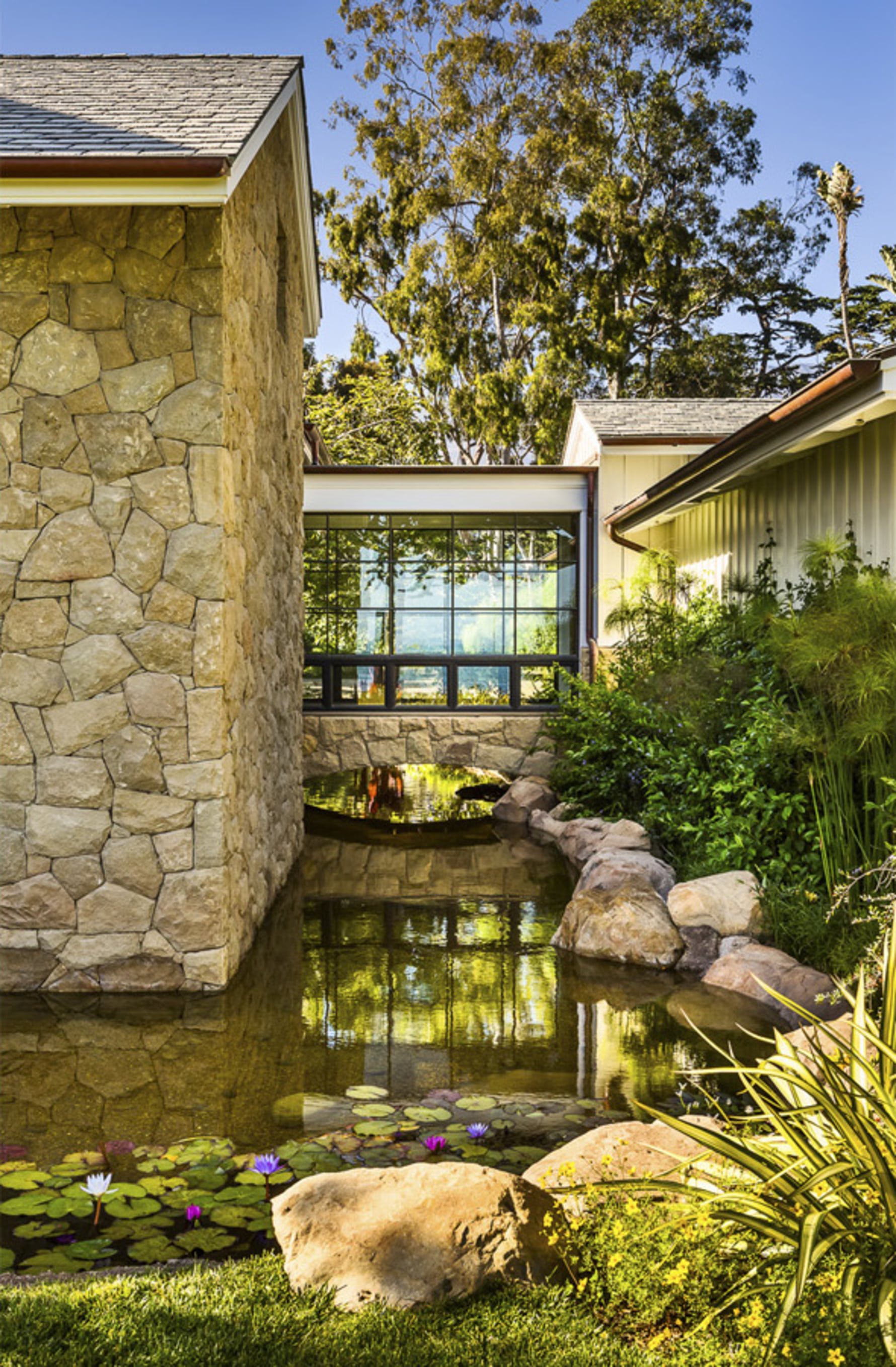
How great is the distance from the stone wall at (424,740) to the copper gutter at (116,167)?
8.56 m

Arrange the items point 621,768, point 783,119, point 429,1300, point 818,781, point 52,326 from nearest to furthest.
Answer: point 429,1300, point 52,326, point 818,781, point 621,768, point 783,119

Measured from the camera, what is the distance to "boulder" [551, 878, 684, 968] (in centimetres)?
669

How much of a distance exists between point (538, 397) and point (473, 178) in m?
4.71

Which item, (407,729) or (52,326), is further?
(407,729)

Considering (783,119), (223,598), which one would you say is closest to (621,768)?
(223,598)

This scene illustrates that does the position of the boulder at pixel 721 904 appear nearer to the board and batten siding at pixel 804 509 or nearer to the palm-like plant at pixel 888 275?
the board and batten siding at pixel 804 509

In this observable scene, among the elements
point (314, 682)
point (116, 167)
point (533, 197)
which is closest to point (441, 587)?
point (314, 682)

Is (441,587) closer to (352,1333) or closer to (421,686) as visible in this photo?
(421,686)

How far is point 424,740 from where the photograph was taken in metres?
13.4

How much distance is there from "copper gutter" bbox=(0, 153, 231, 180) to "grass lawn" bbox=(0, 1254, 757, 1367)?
4357 mm

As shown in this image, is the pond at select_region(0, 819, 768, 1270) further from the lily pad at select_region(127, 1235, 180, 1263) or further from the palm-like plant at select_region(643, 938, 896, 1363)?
the palm-like plant at select_region(643, 938, 896, 1363)

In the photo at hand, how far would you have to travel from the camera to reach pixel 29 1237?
3.32 metres

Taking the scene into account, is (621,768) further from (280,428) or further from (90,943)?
(90,943)

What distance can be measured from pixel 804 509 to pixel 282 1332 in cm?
686
